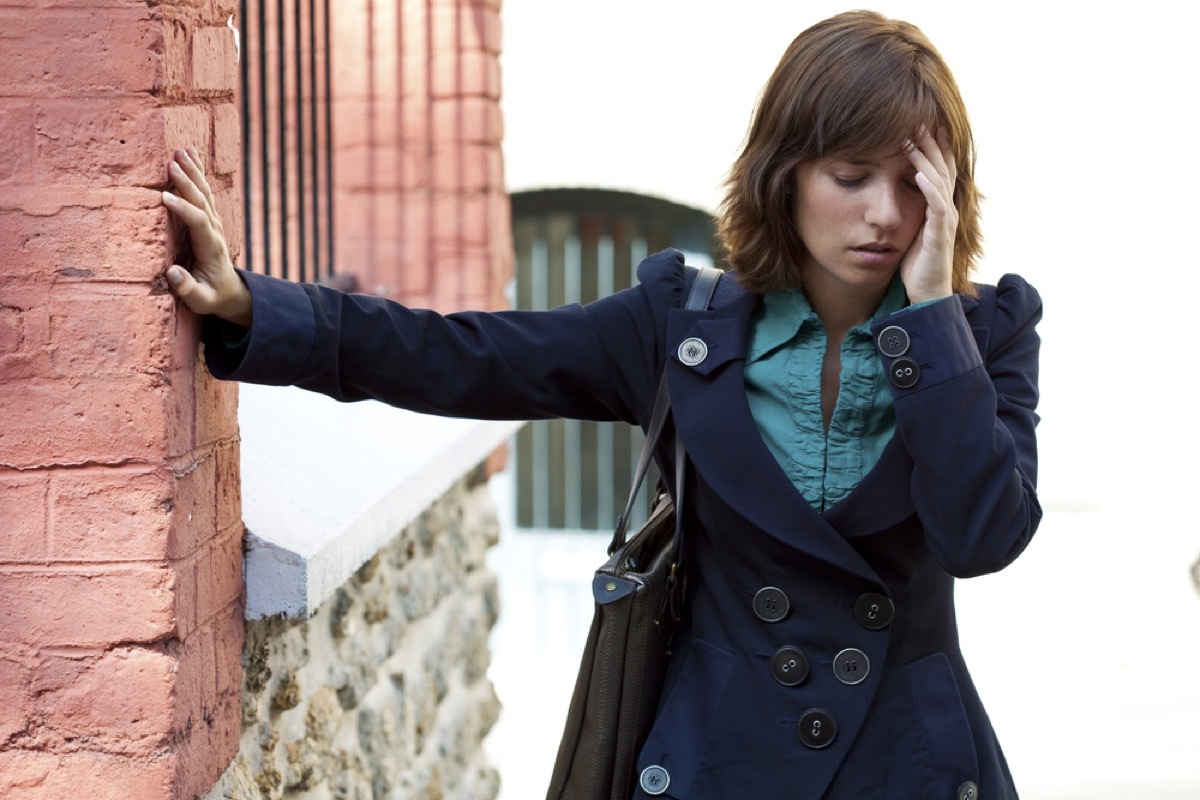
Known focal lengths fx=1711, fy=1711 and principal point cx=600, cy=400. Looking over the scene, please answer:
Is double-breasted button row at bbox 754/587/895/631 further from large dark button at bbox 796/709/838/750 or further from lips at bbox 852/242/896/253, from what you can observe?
lips at bbox 852/242/896/253

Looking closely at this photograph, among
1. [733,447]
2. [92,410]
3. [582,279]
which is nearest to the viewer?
[92,410]

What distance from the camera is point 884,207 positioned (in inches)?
82.4

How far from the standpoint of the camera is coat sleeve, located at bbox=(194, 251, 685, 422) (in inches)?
83.6

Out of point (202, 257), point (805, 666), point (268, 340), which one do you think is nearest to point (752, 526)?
point (805, 666)

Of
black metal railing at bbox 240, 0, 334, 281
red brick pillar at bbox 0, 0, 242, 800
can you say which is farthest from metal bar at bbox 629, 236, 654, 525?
red brick pillar at bbox 0, 0, 242, 800

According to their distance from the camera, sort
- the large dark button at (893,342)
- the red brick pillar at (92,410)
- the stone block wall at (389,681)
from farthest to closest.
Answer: the stone block wall at (389,681) < the large dark button at (893,342) < the red brick pillar at (92,410)

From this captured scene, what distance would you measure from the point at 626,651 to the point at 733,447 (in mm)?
307

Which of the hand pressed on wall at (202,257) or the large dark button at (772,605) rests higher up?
the hand pressed on wall at (202,257)

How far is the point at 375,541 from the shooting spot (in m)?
2.92

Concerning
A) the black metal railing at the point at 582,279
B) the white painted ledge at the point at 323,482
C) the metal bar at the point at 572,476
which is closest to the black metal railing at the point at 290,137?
the white painted ledge at the point at 323,482

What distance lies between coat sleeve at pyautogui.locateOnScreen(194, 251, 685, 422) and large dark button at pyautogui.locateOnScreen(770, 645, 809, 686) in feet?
1.30

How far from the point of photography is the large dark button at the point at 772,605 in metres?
2.21

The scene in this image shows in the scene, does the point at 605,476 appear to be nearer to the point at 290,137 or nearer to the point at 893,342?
the point at 290,137

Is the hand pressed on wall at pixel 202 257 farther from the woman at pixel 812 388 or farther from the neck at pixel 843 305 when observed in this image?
the neck at pixel 843 305
